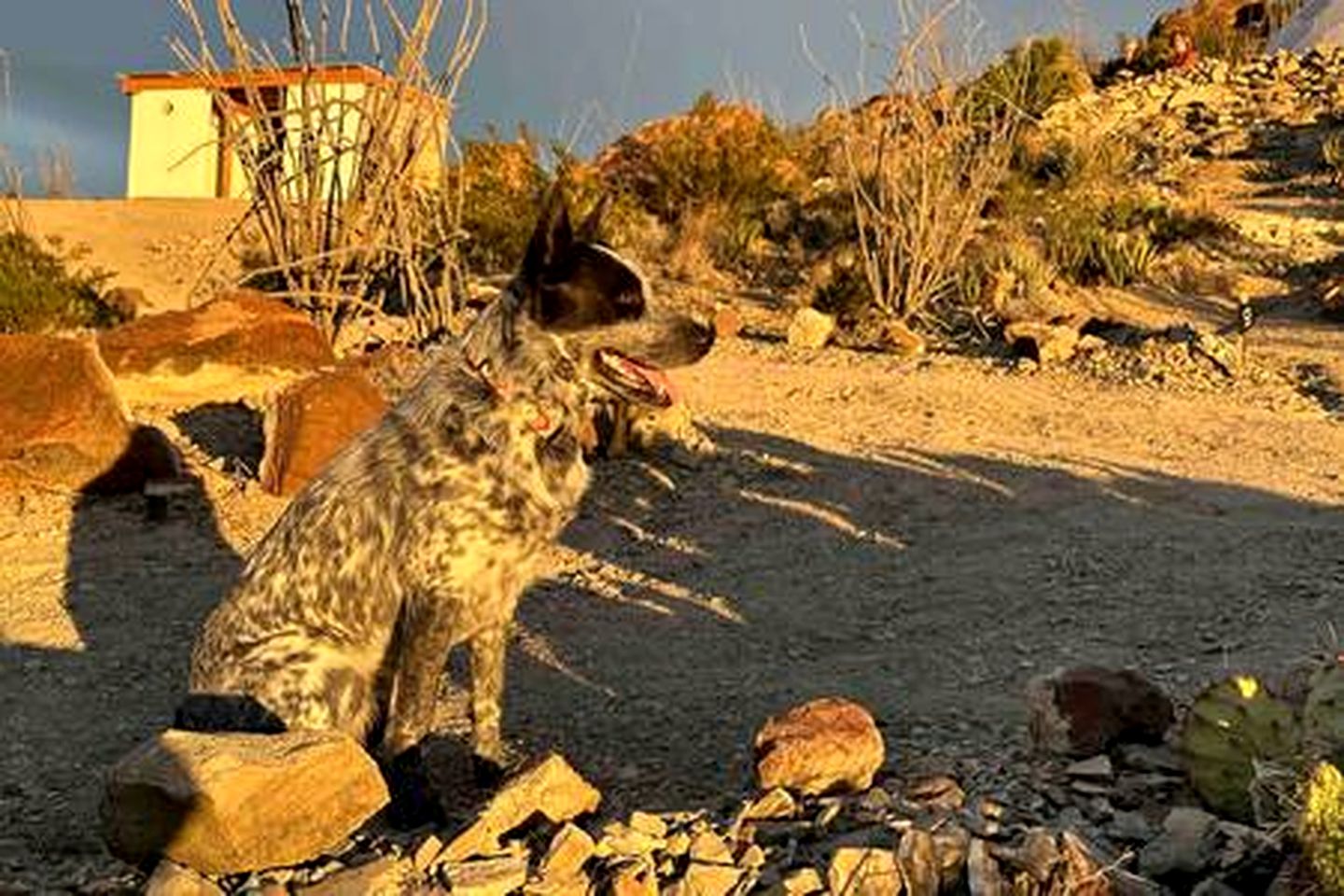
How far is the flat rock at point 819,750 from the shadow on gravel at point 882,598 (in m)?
0.35

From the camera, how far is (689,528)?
32.1ft

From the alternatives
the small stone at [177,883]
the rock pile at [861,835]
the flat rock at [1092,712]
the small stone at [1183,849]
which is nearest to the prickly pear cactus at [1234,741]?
the rock pile at [861,835]

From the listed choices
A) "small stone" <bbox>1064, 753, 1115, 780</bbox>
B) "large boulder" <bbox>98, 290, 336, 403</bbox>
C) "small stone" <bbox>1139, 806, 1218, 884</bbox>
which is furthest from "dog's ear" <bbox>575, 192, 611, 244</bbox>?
"large boulder" <bbox>98, 290, 336, 403</bbox>

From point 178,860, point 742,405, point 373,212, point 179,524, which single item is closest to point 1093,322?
point 742,405

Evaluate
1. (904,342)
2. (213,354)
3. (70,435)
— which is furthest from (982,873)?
(904,342)

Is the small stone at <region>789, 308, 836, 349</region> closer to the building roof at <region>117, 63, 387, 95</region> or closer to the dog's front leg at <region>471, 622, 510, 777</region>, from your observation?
the building roof at <region>117, 63, 387, 95</region>

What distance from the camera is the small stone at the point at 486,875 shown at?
3893mm

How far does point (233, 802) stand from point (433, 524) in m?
1.18

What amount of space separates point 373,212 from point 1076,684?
29.7 ft

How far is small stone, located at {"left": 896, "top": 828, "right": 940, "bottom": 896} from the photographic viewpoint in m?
3.59

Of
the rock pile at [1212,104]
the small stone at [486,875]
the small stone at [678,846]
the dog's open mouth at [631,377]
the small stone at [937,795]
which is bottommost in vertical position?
the small stone at [486,875]

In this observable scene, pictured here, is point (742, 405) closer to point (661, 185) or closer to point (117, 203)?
point (661, 185)

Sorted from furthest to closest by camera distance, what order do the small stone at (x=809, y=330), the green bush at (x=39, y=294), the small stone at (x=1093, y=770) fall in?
the small stone at (x=809, y=330) → the green bush at (x=39, y=294) → the small stone at (x=1093, y=770)

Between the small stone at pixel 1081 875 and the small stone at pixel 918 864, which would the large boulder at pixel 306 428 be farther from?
the small stone at pixel 1081 875
